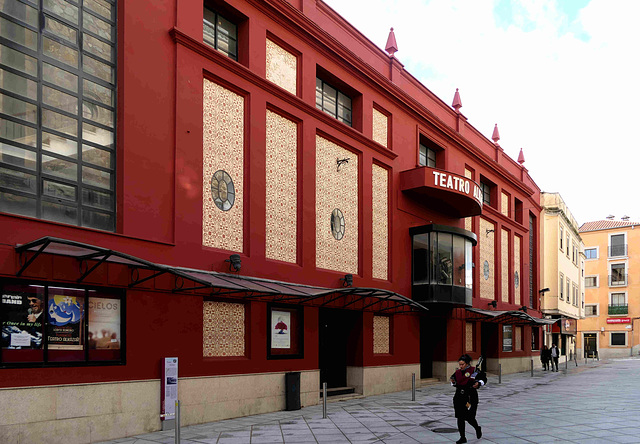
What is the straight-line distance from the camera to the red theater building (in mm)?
11805

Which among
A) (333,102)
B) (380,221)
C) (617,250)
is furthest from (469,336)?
(617,250)

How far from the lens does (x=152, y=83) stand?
47.0 ft

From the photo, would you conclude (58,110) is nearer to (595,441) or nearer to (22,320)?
(22,320)

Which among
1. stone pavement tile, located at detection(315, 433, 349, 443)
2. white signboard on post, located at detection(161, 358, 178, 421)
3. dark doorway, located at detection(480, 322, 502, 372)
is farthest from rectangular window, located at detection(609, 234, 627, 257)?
white signboard on post, located at detection(161, 358, 178, 421)

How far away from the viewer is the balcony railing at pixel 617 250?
76000 millimetres

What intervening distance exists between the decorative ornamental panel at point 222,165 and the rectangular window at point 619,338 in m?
70.2

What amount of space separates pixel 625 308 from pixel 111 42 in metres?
75.1

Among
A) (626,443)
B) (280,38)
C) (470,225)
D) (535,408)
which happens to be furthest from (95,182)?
(470,225)

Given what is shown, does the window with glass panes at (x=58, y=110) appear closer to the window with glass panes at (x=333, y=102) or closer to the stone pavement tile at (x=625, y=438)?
the window with glass panes at (x=333, y=102)

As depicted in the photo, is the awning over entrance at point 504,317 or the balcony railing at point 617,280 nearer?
the awning over entrance at point 504,317

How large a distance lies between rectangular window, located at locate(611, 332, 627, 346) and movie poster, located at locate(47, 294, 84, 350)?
7481cm

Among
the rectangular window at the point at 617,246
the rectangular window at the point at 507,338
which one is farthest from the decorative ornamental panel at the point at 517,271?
the rectangular window at the point at 617,246

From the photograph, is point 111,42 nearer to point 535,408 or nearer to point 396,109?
point 396,109

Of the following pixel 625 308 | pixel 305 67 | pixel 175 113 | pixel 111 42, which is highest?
pixel 305 67
